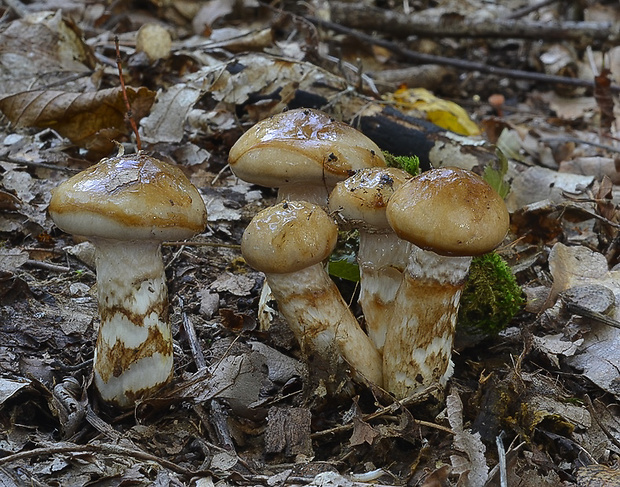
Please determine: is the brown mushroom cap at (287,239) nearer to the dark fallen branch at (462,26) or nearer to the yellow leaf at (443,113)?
the yellow leaf at (443,113)

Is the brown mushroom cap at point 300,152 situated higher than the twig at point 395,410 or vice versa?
the brown mushroom cap at point 300,152

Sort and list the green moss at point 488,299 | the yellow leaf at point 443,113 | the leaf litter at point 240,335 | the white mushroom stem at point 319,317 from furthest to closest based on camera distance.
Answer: the yellow leaf at point 443,113 < the green moss at point 488,299 < the white mushroom stem at point 319,317 < the leaf litter at point 240,335

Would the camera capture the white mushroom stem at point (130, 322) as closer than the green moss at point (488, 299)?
Yes

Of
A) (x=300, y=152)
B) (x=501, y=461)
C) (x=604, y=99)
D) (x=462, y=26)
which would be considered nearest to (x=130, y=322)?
(x=300, y=152)

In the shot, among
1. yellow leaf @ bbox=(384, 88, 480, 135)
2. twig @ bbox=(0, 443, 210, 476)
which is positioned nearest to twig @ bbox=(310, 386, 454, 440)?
twig @ bbox=(0, 443, 210, 476)

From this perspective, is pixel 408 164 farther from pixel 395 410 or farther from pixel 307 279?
Result: pixel 395 410

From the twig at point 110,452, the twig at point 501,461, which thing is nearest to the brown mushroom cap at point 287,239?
the twig at point 110,452
